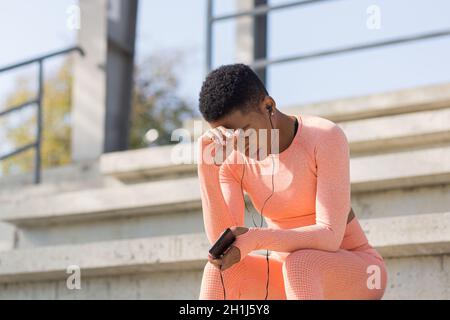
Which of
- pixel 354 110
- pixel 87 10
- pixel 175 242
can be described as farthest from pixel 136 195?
pixel 87 10

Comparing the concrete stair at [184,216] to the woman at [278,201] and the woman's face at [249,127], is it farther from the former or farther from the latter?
the woman's face at [249,127]

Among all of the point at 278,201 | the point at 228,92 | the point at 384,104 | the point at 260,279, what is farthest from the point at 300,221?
the point at 384,104

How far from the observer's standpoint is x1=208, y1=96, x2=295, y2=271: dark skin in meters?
2.77

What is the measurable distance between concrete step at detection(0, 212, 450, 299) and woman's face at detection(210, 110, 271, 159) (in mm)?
861

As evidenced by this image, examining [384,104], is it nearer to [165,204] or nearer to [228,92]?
[165,204]

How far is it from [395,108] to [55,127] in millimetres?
9169

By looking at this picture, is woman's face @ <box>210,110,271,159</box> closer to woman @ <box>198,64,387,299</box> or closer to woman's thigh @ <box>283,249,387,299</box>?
woman @ <box>198,64,387,299</box>

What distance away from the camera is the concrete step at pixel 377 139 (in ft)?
14.2

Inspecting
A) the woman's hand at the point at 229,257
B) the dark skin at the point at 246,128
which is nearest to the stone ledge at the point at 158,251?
the dark skin at the point at 246,128

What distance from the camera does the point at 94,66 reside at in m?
6.20

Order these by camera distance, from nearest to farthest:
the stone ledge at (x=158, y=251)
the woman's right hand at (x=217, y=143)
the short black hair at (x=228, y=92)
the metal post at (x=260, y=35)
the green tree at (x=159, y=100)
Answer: the short black hair at (x=228, y=92), the woman's right hand at (x=217, y=143), the stone ledge at (x=158, y=251), the metal post at (x=260, y=35), the green tree at (x=159, y=100)

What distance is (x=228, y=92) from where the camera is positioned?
2.84 m

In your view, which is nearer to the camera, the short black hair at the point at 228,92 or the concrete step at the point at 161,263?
the short black hair at the point at 228,92

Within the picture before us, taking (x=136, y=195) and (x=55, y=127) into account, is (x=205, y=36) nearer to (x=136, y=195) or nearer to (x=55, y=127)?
(x=136, y=195)
